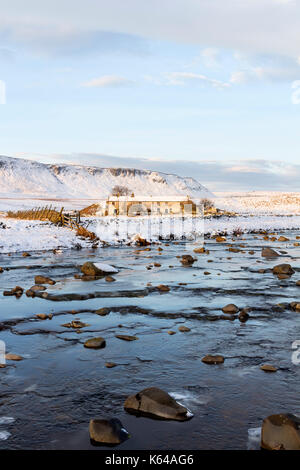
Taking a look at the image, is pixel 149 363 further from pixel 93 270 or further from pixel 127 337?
pixel 93 270

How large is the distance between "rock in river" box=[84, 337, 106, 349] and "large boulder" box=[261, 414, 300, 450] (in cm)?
402

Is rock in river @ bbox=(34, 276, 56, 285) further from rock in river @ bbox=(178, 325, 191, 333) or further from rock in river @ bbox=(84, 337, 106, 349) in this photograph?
rock in river @ bbox=(84, 337, 106, 349)

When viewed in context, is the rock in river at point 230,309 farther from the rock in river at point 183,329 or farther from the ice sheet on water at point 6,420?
the ice sheet on water at point 6,420

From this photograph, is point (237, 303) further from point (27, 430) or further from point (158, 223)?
point (158, 223)

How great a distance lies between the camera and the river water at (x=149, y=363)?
5543 millimetres

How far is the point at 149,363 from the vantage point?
7734 mm

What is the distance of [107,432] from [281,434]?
1.98 meters

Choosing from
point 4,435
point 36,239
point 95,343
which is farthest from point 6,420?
point 36,239

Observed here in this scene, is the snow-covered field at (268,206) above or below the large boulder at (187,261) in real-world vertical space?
above

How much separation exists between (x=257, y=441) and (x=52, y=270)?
14.4 meters

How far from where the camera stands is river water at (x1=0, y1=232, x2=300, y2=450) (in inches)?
218

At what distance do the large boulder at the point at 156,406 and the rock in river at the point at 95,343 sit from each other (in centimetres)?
251

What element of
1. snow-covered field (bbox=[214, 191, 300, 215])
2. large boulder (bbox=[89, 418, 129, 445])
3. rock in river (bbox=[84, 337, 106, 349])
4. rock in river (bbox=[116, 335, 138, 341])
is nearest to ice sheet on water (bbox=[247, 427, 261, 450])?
large boulder (bbox=[89, 418, 129, 445])

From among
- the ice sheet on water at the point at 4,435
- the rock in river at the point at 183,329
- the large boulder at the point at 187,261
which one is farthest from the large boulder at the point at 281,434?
the large boulder at the point at 187,261
